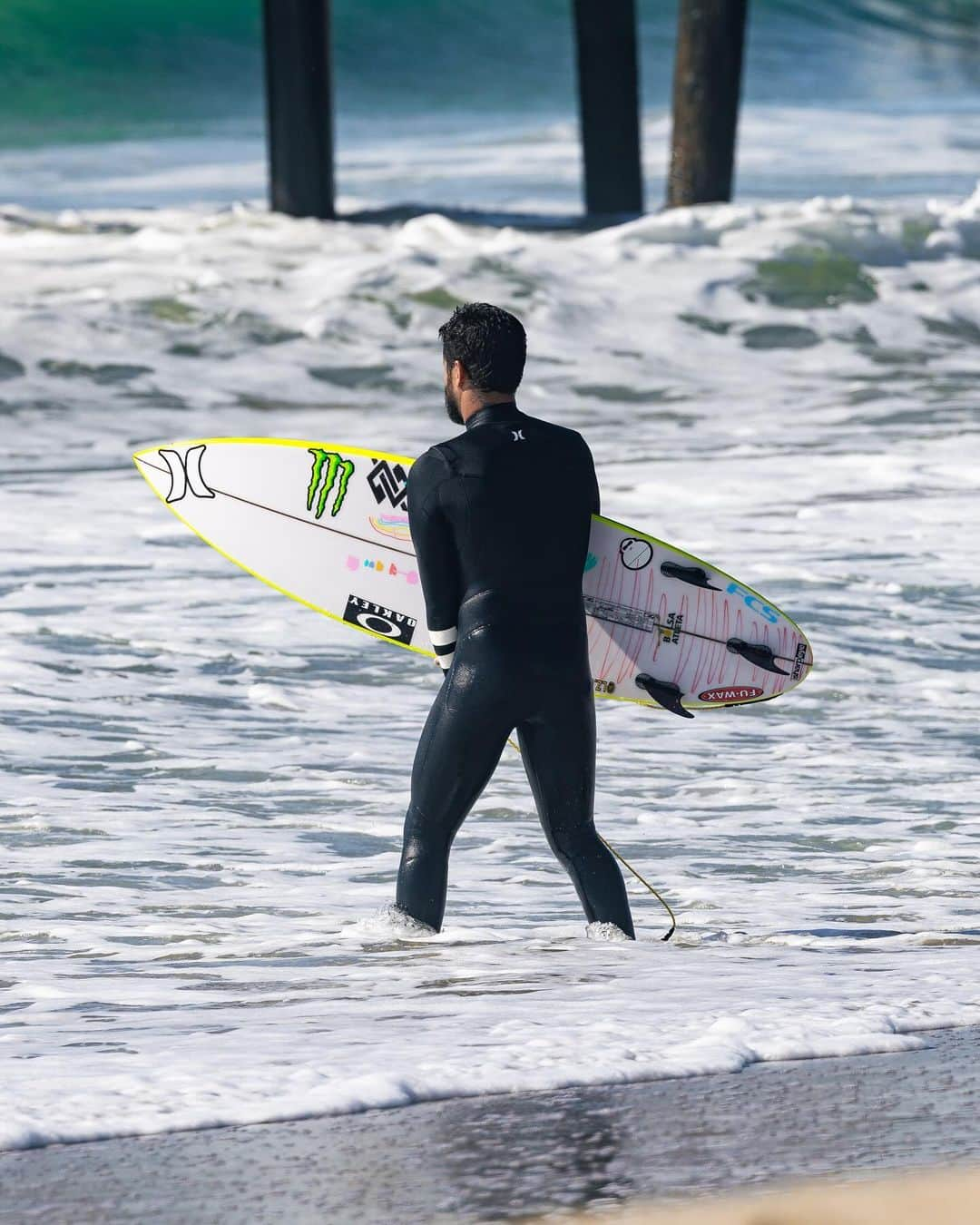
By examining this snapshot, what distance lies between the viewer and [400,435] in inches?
554

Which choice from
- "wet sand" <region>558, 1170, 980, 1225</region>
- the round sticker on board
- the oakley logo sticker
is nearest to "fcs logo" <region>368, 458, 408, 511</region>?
the oakley logo sticker

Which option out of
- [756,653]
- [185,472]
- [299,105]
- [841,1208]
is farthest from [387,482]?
[299,105]

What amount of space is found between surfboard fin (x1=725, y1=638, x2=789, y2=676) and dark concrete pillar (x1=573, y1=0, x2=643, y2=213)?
44.4ft

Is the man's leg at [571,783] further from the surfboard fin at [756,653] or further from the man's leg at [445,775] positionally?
the surfboard fin at [756,653]

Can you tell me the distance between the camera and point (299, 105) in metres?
18.6

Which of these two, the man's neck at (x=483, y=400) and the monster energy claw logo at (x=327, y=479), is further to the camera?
the monster energy claw logo at (x=327, y=479)

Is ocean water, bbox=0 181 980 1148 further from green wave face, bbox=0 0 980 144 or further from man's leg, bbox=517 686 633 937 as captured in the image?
green wave face, bbox=0 0 980 144

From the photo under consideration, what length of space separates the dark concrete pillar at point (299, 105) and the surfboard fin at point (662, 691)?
553 inches

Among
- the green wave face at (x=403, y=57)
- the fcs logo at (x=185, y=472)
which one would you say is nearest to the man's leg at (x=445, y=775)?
the fcs logo at (x=185, y=472)

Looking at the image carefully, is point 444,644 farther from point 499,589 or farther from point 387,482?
point 387,482

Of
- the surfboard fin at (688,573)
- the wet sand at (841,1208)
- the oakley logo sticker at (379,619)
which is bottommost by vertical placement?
the oakley logo sticker at (379,619)

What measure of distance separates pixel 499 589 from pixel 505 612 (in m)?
0.05

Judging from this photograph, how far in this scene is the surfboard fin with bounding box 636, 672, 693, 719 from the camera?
205 inches

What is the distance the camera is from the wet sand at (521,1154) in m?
2.88
